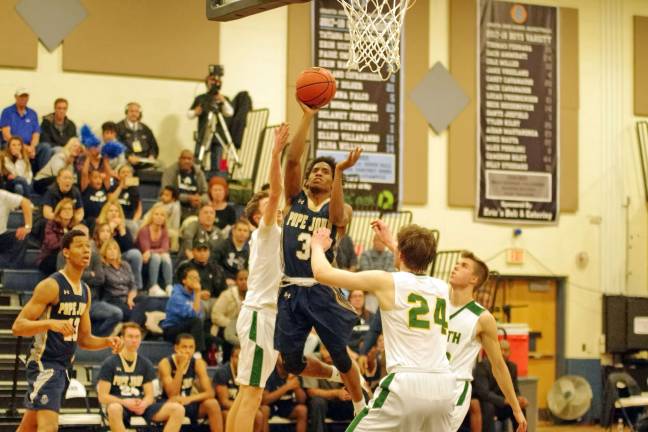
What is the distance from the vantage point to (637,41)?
18297mm

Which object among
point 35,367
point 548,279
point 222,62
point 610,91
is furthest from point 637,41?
point 35,367

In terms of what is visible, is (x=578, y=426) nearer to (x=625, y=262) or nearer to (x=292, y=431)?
(x=625, y=262)

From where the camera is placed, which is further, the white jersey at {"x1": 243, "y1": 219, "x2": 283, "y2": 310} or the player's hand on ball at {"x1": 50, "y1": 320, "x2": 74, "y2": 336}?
the white jersey at {"x1": 243, "y1": 219, "x2": 283, "y2": 310}

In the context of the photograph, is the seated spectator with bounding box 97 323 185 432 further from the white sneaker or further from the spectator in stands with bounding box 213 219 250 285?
the spectator in stands with bounding box 213 219 250 285

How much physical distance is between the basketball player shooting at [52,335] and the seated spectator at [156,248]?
183 inches

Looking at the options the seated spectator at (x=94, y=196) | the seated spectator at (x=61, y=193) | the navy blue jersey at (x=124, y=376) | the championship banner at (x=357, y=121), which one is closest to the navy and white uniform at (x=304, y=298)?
the navy blue jersey at (x=124, y=376)

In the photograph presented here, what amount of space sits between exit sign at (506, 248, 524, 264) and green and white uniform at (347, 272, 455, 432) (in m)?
11.6

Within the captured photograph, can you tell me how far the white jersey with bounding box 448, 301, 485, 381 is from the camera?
7.88 m

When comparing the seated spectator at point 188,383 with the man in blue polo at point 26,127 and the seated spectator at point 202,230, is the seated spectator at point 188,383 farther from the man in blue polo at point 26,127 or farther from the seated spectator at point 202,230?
the man in blue polo at point 26,127

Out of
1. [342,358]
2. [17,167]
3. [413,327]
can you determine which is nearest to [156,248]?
[17,167]

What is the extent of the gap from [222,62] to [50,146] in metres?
3.31

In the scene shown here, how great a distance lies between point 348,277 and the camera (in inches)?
230

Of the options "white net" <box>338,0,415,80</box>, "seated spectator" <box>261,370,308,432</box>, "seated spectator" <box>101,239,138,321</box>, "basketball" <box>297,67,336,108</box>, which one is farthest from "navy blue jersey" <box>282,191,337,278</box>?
"seated spectator" <box>101,239,138,321</box>

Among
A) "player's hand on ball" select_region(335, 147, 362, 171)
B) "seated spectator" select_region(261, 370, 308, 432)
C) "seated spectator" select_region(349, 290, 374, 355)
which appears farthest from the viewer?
"seated spectator" select_region(349, 290, 374, 355)
